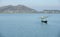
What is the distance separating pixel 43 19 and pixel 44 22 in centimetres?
155

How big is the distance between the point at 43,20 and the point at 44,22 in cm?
A: 103

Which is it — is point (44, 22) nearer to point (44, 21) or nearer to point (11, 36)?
point (44, 21)

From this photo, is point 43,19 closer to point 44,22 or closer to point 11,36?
point 44,22

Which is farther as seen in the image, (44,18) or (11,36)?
(44,18)

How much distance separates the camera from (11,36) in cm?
1634

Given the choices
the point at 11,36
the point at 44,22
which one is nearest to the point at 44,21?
the point at 44,22

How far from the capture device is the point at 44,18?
114 ft

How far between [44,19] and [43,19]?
593 mm

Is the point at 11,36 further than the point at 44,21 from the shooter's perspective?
No

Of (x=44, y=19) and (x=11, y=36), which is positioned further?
(x=44, y=19)

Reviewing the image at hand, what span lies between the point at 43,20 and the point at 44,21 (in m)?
1.18

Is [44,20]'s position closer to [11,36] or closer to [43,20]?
[43,20]

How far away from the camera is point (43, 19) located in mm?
35906

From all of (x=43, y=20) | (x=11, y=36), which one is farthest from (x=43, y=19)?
(x=11, y=36)
